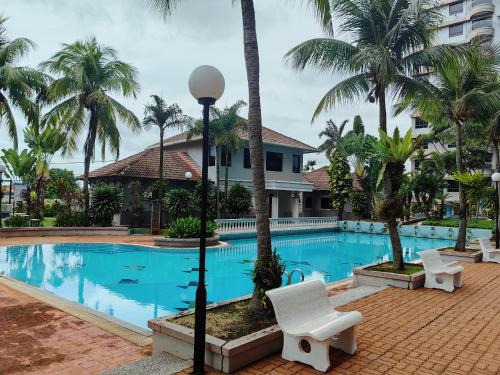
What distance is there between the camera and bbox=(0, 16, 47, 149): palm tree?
733 inches

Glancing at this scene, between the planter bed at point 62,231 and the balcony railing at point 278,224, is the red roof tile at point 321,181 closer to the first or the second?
the balcony railing at point 278,224

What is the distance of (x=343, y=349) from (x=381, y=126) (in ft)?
24.6

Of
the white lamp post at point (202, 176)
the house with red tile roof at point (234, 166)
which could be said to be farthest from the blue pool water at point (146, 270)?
the house with red tile roof at point (234, 166)

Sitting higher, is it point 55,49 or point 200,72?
point 55,49

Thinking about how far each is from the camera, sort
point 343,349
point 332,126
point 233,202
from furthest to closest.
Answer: point 332,126 → point 233,202 → point 343,349

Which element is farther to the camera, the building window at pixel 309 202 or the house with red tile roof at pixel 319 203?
the building window at pixel 309 202

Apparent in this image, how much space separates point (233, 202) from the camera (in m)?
25.0

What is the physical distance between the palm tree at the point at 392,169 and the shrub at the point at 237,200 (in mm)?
15898

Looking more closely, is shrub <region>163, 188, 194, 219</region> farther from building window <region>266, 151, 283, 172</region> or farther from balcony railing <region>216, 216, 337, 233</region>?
building window <region>266, 151, 283, 172</region>

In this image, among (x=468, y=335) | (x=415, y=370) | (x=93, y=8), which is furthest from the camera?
(x=93, y=8)

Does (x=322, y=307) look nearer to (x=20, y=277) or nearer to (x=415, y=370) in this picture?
(x=415, y=370)

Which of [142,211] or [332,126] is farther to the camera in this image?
[332,126]

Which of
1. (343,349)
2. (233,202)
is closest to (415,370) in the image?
(343,349)

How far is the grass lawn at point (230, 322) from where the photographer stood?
5.01 m
